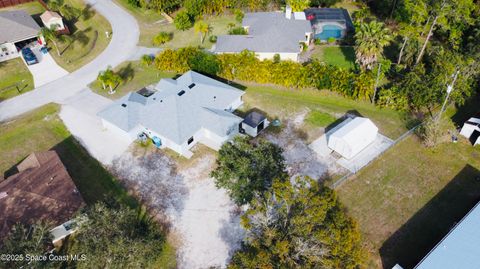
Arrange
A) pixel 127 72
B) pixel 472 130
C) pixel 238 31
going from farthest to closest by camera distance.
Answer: pixel 238 31, pixel 127 72, pixel 472 130

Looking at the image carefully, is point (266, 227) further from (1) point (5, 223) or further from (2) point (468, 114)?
(2) point (468, 114)

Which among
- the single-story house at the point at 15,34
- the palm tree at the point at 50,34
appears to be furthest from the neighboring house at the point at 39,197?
the single-story house at the point at 15,34

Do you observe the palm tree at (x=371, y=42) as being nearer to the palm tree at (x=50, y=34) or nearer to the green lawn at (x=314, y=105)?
the green lawn at (x=314, y=105)

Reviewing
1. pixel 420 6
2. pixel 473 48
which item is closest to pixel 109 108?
pixel 420 6

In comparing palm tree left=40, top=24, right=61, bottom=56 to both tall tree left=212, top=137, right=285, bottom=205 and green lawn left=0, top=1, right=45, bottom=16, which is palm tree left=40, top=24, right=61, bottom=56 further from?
tall tree left=212, top=137, right=285, bottom=205

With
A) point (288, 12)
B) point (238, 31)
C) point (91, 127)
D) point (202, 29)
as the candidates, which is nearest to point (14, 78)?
point (91, 127)

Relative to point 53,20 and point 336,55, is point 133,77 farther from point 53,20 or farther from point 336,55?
point 336,55

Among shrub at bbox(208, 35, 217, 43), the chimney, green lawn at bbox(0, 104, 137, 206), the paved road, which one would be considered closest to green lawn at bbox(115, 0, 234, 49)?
shrub at bbox(208, 35, 217, 43)

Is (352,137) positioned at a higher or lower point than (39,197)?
higher
